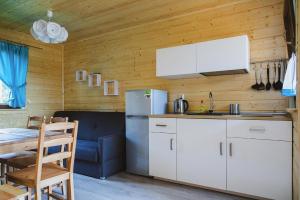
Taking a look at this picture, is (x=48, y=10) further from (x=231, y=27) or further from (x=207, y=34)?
(x=231, y=27)

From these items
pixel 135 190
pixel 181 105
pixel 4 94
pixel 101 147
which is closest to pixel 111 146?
pixel 101 147

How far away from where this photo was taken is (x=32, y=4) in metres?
3.03

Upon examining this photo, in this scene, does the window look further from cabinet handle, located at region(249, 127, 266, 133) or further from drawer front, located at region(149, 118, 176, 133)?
cabinet handle, located at region(249, 127, 266, 133)

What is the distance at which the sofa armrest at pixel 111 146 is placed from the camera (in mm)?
3016

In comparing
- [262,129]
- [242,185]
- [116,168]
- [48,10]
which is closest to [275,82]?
[262,129]

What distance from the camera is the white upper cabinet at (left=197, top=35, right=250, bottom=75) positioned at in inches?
103

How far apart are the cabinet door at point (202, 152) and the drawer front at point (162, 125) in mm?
90

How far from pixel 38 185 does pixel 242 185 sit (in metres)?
2.04

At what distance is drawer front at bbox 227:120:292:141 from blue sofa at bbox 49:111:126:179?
1.63 meters

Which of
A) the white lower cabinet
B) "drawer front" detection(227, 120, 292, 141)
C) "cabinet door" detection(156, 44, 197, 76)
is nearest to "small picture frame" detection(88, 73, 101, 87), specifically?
"cabinet door" detection(156, 44, 197, 76)

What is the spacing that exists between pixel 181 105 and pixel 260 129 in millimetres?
1198

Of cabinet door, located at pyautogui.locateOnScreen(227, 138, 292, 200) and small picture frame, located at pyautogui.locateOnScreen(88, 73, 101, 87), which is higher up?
small picture frame, located at pyautogui.locateOnScreen(88, 73, 101, 87)

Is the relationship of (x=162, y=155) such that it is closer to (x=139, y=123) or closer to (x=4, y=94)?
(x=139, y=123)

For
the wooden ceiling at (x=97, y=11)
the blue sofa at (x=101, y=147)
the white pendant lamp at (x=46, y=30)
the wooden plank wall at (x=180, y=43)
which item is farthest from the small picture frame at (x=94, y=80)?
the white pendant lamp at (x=46, y=30)
